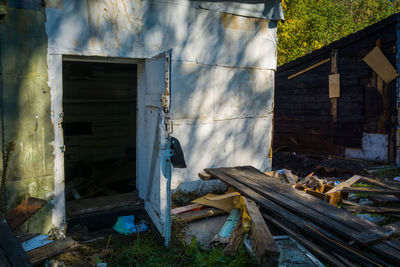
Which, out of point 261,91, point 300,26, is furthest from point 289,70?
point 300,26

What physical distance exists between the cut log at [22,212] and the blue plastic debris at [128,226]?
1.38 meters

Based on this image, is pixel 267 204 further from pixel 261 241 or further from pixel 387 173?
pixel 387 173

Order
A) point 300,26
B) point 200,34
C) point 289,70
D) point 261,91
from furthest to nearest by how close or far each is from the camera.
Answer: point 300,26
point 289,70
point 261,91
point 200,34

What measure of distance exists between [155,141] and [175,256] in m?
1.51

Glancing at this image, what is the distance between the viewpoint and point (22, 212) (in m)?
3.64

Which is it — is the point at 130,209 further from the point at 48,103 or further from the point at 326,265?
the point at 326,265

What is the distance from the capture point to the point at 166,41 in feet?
16.7

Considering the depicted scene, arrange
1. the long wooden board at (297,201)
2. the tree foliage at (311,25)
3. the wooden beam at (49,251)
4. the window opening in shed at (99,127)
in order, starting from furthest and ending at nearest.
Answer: the tree foliage at (311,25) < the window opening in shed at (99,127) < the long wooden board at (297,201) < the wooden beam at (49,251)

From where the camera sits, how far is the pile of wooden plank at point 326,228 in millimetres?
3426

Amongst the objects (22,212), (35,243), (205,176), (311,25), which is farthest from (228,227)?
(311,25)

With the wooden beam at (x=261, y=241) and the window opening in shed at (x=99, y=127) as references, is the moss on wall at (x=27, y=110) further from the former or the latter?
the wooden beam at (x=261, y=241)

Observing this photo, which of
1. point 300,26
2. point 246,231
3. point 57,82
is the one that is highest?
point 300,26

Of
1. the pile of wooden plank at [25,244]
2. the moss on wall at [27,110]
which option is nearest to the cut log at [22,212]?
the pile of wooden plank at [25,244]

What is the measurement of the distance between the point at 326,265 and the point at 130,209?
292cm
